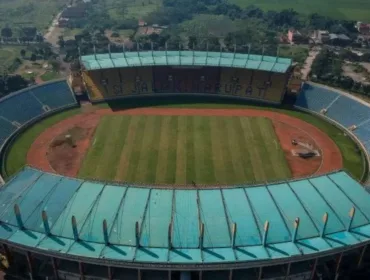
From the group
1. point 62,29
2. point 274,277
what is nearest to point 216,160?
point 274,277

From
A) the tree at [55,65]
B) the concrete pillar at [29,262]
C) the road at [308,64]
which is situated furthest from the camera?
the tree at [55,65]

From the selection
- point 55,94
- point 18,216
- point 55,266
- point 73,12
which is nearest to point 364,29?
point 73,12

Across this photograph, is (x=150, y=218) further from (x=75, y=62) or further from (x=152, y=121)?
(x=75, y=62)

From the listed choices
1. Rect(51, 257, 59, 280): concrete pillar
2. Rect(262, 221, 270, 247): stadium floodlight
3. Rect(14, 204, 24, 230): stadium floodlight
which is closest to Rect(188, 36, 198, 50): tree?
Rect(14, 204, 24, 230): stadium floodlight

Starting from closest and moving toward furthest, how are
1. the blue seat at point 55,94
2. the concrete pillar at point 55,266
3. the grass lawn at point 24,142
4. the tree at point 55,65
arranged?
the concrete pillar at point 55,266 < the grass lawn at point 24,142 < the blue seat at point 55,94 < the tree at point 55,65

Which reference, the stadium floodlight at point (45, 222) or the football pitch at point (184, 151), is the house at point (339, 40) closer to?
the football pitch at point (184, 151)

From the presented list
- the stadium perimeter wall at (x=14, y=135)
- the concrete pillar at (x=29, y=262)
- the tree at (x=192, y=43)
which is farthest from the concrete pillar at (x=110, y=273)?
the tree at (x=192, y=43)

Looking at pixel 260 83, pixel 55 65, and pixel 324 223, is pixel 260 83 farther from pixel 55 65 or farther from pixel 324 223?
pixel 55 65
